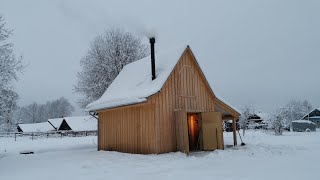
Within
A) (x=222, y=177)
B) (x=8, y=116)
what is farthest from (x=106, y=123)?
(x=222, y=177)

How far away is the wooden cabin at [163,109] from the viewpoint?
1565 centimetres

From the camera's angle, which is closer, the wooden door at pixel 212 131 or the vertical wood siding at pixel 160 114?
the vertical wood siding at pixel 160 114

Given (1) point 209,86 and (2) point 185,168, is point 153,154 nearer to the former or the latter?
(2) point 185,168

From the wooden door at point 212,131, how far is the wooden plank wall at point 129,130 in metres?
3.49

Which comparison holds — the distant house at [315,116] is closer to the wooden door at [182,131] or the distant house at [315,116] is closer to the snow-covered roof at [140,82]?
the snow-covered roof at [140,82]

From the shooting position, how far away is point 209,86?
61.8ft

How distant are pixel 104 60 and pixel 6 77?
596 inches

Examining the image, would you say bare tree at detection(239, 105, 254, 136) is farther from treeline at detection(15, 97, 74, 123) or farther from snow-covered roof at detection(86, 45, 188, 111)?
treeline at detection(15, 97, 74, 123)

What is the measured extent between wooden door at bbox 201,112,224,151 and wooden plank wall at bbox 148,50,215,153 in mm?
888

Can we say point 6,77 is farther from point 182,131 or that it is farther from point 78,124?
point 78,124

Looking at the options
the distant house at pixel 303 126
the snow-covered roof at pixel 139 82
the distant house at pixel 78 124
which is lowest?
the distant house at pixel 303 126

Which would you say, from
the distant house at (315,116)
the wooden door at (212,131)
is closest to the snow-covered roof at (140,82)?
the wooden door at (212,131)

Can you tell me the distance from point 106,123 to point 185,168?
31.4ft

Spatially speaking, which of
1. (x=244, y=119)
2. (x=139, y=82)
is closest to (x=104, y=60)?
(x=139, y=82)
